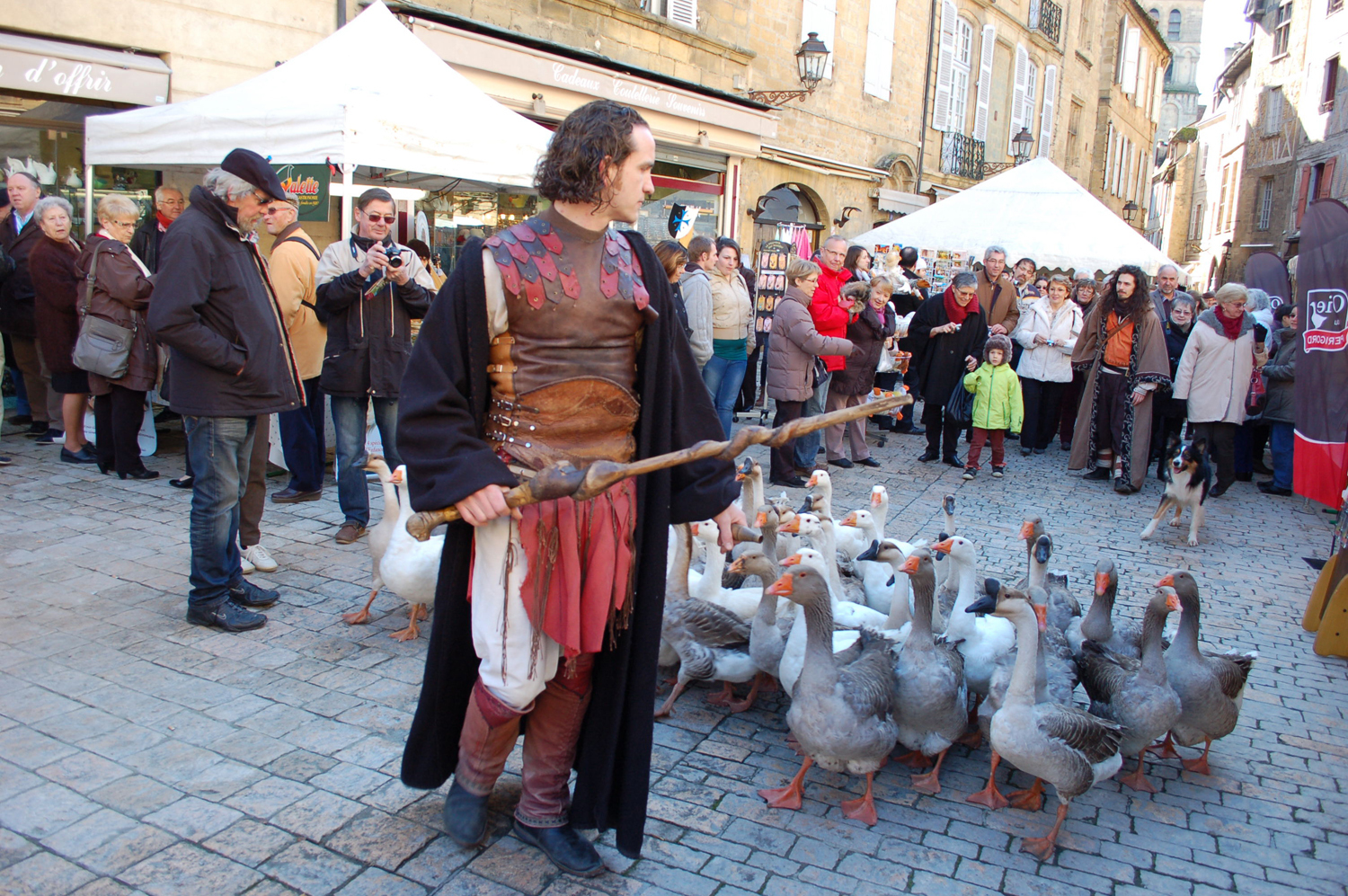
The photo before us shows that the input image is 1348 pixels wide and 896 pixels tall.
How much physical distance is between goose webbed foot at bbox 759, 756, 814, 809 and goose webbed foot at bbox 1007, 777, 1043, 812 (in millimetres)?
773

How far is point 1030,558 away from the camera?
15.4 ft

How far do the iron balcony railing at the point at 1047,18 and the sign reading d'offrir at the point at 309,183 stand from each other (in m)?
23.8

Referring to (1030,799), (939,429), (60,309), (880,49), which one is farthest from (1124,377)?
(880,49)

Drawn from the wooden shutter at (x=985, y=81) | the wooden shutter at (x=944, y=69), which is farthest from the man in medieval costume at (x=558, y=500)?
the wooden shutter at (x=985, y=81)

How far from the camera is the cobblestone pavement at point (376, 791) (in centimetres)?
282

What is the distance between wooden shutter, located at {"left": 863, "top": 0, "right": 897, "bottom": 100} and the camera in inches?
719

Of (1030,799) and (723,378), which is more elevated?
(723,378)

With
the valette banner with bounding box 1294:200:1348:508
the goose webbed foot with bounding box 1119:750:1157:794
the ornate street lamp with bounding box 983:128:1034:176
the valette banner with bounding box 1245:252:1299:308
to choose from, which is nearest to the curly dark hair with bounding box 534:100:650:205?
the goose webbed foot with bounding box 1119:750:1157:794

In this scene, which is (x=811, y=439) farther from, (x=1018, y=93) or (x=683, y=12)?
(x=1018, y=93)

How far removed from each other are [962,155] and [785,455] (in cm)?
1699

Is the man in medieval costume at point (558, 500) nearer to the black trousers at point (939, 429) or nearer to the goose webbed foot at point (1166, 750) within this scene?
the goose webbed foot at point (1166, 750)

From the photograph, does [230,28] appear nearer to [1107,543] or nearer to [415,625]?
[415,625]

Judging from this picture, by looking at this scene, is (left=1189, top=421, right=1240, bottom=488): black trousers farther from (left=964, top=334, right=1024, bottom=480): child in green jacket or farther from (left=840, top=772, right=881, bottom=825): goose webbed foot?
(left=840, top=772, right=881, bottom=825): goose webbed foot

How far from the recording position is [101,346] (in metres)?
6.82
